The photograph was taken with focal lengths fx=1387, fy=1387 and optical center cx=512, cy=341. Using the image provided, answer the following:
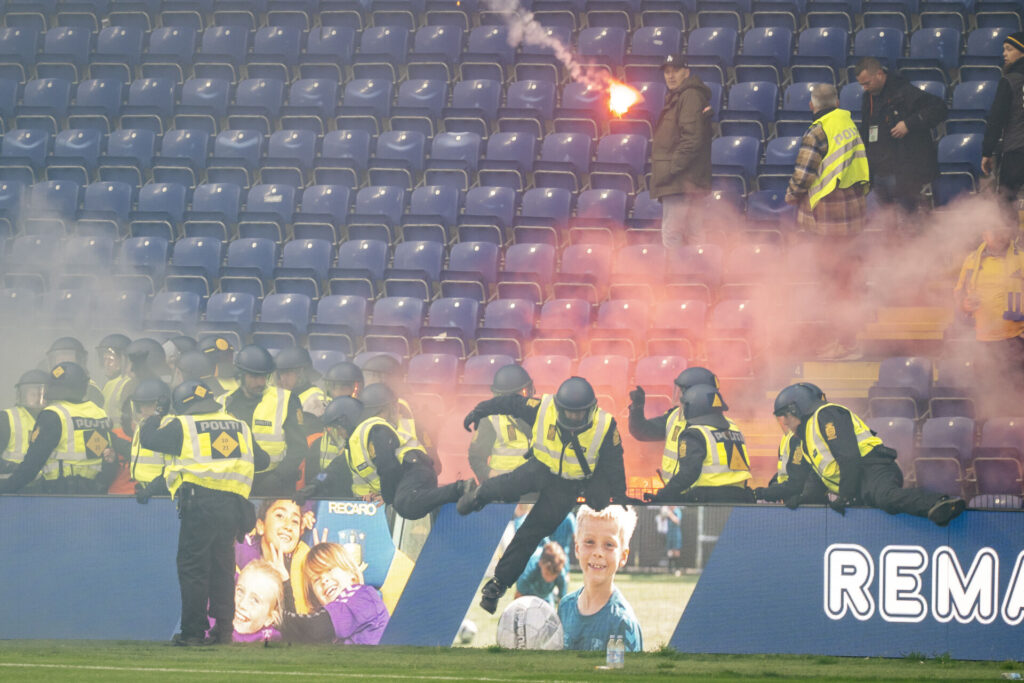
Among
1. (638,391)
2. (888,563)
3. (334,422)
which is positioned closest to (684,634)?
(888,563)

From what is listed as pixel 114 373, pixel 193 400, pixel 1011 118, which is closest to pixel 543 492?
pixel 193 400

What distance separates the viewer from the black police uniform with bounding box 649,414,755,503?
9.98 m

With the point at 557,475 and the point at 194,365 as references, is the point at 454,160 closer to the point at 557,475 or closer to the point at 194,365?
the point at 194,365

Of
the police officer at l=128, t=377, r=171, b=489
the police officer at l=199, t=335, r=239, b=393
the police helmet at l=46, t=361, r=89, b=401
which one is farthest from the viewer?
the police officer at l=199, t=335, r=239, b=393

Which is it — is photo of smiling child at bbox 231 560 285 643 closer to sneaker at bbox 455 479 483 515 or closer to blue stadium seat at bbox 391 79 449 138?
sneaker at bbox 455 479 483 515

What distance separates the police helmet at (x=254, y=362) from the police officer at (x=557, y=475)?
88.2 inches

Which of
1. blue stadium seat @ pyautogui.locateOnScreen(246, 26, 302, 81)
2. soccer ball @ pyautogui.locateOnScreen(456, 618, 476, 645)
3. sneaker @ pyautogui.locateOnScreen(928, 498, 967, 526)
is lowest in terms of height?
soccer ball @ pyautogui.locateOnScreen(456, 618, 476, 645)

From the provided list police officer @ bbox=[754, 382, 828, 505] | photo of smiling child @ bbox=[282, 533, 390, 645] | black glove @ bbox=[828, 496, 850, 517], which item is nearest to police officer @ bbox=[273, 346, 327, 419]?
photo of smiling child @ bbox=[282, 533, 390, 645]

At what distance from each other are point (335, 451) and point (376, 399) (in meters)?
0.67

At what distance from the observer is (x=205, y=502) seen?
10086 millimetres

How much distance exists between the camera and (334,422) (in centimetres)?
1098

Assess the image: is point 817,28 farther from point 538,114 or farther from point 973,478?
point 973,478

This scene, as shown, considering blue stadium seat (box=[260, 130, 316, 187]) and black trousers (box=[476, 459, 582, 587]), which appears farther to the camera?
blue stadium seat (box=[260, 130, 316, 187])

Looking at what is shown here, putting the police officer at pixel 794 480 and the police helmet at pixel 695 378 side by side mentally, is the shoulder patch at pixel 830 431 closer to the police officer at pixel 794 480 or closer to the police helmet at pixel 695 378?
the police officer at pixel 794 480
